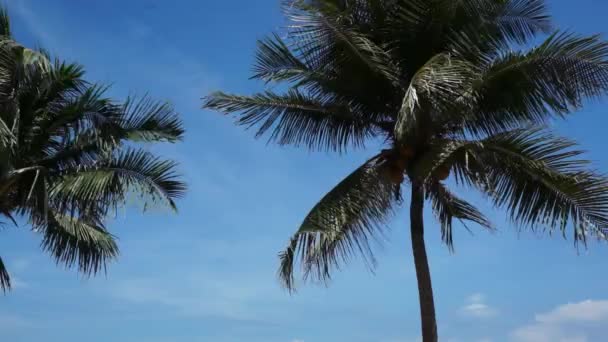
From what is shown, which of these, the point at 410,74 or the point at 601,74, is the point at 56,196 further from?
the point at 601,74

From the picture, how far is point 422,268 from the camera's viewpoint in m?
12.4

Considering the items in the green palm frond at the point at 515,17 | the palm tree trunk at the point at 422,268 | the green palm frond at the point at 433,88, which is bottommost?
the palm tree trunk at the point at 422,268

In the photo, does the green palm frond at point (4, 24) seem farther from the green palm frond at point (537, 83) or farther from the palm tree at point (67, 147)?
the green palm frond at point (537, 83)

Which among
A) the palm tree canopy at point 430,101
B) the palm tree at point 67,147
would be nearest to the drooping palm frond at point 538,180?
the palm tree canopy at point 430,101

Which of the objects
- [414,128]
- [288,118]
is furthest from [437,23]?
[288,118]

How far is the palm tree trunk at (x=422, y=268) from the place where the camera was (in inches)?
472

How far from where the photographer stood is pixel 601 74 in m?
11.8

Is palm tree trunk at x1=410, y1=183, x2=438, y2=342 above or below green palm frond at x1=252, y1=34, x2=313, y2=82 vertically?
below

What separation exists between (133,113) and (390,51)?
4.77 metres

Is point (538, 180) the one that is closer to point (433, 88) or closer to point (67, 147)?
point (433, 88)

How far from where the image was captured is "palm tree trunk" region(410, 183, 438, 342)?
12.0 meters

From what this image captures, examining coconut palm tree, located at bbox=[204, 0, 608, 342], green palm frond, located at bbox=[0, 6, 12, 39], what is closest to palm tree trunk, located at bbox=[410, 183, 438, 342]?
coconut palm tree, located at bbox=[204, 0, 608, 342]

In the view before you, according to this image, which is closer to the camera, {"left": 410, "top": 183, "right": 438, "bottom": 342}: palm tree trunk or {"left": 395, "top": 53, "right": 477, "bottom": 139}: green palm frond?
{"left": 395, "top": 53, "right": 477, "bottom": 139}: green palm frond

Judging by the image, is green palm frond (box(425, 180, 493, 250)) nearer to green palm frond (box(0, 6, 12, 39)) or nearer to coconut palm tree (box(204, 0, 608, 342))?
coconut palm tree (box(204, 0, 608, 342))
